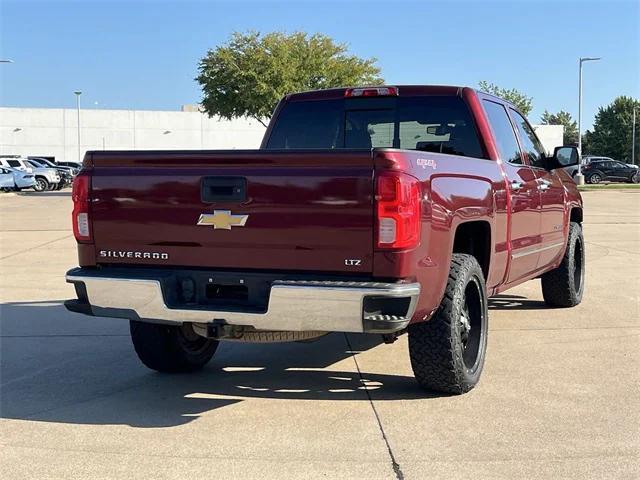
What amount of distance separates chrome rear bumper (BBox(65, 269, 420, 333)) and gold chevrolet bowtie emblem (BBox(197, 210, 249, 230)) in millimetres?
419

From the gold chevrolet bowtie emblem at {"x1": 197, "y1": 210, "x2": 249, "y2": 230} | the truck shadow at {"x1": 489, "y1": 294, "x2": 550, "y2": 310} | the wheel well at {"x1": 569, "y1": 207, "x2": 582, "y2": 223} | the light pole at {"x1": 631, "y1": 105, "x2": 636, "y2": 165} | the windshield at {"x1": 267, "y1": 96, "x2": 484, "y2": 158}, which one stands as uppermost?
the light pole at {"x1": 631, "y1": 105, "x2": 636, "y2": 165}

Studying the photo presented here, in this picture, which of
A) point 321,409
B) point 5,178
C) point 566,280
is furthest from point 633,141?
point 321,409

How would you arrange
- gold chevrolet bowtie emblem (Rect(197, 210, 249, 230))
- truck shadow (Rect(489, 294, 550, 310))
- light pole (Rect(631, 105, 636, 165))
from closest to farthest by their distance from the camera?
1. gold chevrolet bowtie emblem (Rect(197, 210, 249, 230))
2. truck shadow (Rect(489, 294, 550, 310))
3. light pole (Rect(631, 105, 636, 165))

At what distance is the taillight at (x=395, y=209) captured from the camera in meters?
3.75

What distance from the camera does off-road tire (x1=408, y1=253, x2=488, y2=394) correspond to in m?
4.39

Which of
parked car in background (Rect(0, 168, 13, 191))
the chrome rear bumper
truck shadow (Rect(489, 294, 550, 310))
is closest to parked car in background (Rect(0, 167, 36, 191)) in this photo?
parked car in background (Rect(0, 168, 13, 191))

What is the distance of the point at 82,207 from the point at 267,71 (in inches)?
1115

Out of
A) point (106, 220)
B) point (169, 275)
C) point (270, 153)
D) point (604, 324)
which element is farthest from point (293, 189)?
point (604, 324)

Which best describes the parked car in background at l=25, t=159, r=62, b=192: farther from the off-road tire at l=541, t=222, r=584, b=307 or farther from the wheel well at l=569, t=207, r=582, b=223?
the off-road tire at l=541, t=222, r=584, b=307

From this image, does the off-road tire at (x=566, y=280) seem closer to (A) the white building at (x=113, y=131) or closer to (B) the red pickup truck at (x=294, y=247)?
(B) the red pickup truck at (x=294, y=247)

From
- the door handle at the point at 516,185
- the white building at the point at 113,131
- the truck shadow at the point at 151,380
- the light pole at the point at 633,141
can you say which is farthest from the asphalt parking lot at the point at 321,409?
the light pole at the point at 633,141

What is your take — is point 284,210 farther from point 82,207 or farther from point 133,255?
point 82,207

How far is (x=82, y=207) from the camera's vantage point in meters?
4.38

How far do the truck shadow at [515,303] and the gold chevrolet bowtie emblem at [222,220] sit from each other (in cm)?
→ 437
